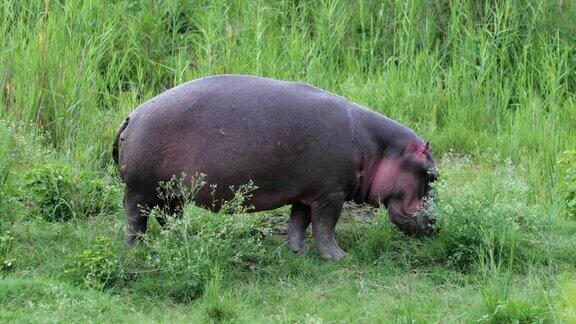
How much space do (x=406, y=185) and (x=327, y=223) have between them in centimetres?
54

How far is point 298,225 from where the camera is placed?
21.6 feet

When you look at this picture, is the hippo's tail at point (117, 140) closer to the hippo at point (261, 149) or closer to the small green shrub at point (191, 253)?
the hippo at point (261, 149)

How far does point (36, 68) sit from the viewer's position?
8.37m

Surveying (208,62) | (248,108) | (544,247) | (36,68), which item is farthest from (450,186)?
(36,68)

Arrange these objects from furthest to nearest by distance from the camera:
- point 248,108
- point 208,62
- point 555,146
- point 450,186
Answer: point 208,62, point 555,146, point 450,186, point 248,108

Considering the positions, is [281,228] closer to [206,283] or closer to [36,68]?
[206,283]

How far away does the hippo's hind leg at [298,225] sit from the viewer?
654 centimetres

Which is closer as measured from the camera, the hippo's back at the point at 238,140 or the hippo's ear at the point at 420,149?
the hippo's back at the point at 238,140

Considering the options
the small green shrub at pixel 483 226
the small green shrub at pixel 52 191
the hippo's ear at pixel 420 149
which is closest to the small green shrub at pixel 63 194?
the small green shrub at pixel 52 191

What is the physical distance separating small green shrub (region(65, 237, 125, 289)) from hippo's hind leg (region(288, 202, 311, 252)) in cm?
111

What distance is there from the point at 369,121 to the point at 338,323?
1.49m

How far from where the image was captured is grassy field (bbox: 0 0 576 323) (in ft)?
18.6

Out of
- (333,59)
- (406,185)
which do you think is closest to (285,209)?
(406,185)

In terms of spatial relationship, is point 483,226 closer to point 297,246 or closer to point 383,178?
point 383,178
